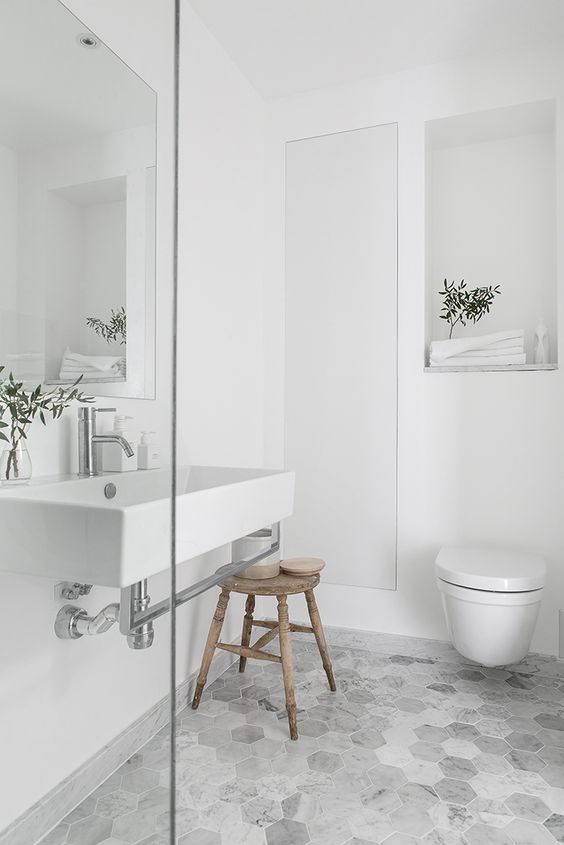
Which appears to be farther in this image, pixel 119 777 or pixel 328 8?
pixel 328 8

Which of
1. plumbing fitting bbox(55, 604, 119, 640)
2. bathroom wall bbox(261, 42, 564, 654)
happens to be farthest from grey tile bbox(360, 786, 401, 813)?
plumbing fitting bbox(55, 604, 119, 640)

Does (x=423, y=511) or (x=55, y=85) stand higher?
(x=55, y=85)

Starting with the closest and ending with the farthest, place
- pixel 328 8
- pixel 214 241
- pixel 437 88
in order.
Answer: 1. pixel 328 8
2. pixel 214 241
3. pixel 437 88

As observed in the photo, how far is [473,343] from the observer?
7.59 feet

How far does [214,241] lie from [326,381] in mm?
735

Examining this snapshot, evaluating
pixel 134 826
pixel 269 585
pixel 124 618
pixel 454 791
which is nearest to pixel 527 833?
pixel 454 791

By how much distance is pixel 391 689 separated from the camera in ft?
6.84

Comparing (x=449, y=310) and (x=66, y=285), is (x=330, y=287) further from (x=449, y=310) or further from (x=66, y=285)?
(x=66, y=285)

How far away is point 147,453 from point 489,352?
1.98 metres

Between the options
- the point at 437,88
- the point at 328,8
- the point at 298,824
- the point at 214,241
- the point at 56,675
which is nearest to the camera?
the point at 56,675

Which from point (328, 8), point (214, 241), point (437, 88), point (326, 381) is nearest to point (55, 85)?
point (214, 241)

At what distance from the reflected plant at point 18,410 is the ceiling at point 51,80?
7.6 inches

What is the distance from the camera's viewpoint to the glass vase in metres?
0.47

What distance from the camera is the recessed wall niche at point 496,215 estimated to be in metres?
2.39
